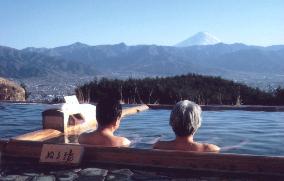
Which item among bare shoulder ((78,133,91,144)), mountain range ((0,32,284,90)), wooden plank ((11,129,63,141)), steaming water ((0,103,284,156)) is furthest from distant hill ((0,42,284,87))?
bare shoulder ((78,133,91,144))

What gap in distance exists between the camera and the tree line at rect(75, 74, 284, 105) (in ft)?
49.0

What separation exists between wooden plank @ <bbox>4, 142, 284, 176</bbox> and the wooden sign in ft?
0.23

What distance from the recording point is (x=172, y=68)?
15688 centimetres

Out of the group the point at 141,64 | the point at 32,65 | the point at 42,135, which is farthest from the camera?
the point at 141,64

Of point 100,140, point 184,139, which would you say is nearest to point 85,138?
point 100,140

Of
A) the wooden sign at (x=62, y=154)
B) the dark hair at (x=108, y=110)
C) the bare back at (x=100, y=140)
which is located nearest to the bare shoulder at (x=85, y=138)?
the bare back at (x=100, y=140)

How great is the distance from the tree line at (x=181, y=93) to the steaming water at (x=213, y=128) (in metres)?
3.85

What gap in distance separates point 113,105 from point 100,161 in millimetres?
651

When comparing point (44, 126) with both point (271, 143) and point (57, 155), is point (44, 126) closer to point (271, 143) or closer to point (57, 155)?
point (57, 155)

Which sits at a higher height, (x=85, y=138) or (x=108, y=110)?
(x=108, y=110)

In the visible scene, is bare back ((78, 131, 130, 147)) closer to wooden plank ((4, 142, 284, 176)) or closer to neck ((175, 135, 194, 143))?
wooden plank ((4, 142, 284, 176))

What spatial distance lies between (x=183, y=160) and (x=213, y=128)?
389 cm

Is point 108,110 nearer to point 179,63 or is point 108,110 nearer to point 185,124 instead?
point 185,124

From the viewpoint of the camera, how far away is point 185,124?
4.36m
